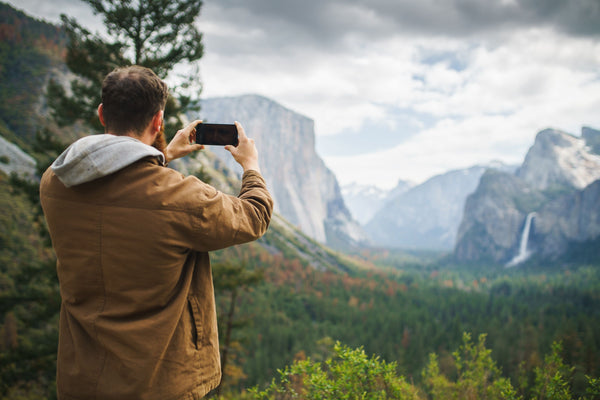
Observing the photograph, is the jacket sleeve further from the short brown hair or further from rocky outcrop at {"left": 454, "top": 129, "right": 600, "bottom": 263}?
rocky outcrop at {"left": 454, "top": 129, "right": 600, "bottom": 263}

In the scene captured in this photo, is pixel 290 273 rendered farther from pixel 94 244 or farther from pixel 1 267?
pixel 94 244

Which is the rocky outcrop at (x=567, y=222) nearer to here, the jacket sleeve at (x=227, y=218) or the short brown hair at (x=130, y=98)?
the jacket sleeve at (x=227, y=218)

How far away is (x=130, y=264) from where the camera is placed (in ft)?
5.87

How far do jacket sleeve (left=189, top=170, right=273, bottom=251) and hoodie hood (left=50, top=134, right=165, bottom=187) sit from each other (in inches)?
Result: 16.6


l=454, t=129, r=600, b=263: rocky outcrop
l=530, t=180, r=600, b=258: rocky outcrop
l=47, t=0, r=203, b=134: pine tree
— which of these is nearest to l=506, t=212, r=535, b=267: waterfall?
l=454, t=129, r=600, b=263: rocky outcrop

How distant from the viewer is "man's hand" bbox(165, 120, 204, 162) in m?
2.46

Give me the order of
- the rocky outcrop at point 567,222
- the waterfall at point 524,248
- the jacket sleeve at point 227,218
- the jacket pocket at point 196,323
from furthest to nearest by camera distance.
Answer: the waterfall at point 524,248
the rocky outcrop at point 567,222
the jacket pocket at point 196,323
the jacket sleeve at point 227,218

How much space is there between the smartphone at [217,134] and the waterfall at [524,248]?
646 ft

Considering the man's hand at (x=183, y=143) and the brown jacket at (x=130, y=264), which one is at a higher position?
the man's hand at (x=183, y=143)

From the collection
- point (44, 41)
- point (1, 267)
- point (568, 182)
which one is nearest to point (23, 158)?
point (1, 267)

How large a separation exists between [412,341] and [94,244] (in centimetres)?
6018

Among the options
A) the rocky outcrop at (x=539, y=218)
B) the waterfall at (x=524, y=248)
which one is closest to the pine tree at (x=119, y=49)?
the rocky outcrop at (x=539, y=218)

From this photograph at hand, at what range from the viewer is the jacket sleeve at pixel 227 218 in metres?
1.82

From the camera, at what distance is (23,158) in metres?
53.5
